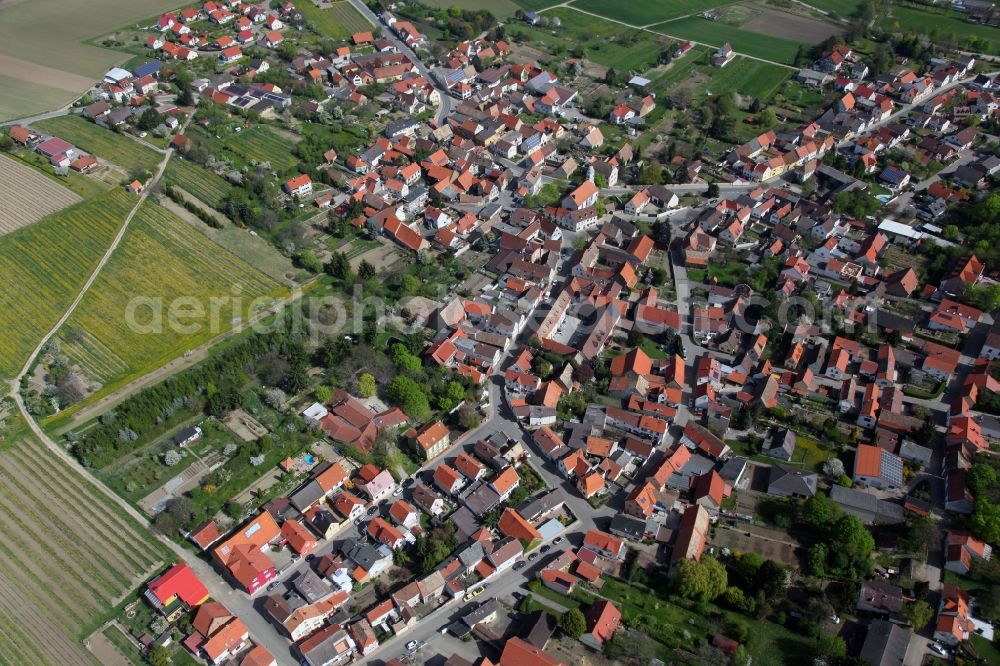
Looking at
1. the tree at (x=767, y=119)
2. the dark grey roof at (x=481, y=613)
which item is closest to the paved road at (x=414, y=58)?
the tree at (x=767, y=119)

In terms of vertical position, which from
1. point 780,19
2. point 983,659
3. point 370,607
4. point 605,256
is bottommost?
point 370,607

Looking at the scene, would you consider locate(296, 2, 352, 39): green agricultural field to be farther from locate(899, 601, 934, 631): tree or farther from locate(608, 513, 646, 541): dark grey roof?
locate(899, 601, 934, 631): tree

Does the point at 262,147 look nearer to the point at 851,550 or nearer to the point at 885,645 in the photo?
the point at 851,550

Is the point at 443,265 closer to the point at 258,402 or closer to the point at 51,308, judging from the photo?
the point at 258,402

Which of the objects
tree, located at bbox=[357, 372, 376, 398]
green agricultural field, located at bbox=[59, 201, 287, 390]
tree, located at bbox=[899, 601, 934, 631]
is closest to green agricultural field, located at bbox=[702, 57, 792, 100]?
green agricultural field, located at bbox=[59, 201, 287, 390]

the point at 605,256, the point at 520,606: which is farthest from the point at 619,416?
the point at 605,256

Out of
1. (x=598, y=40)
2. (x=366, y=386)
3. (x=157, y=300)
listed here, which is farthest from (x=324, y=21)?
(x=366, y=386)
